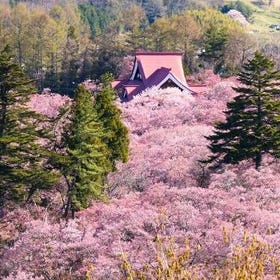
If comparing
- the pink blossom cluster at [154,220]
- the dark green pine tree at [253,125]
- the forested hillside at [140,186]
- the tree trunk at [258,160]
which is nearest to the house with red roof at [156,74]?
the forested hillside at [140,186]

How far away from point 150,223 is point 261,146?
6878mm

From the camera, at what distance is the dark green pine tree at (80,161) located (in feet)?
67.6

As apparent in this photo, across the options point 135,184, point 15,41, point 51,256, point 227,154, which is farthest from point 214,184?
point 15,41

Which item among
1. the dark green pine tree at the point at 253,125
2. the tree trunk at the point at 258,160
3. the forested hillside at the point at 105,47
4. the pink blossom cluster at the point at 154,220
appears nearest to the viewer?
the pink blossom cluster at the point at 154,220

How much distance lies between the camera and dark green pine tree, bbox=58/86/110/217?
67.6 ft

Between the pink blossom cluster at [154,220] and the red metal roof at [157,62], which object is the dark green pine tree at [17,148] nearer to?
the pink blossom cluster at [154,220]

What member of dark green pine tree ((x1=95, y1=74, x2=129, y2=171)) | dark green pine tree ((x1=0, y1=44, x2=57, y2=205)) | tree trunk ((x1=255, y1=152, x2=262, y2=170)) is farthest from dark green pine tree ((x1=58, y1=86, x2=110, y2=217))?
tree trunk ((x1=255, y1=152, x2=262, y2=170))

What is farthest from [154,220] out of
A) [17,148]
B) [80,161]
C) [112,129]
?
[112,129]

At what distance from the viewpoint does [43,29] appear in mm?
62281

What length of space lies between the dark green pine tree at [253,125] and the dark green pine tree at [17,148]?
6675 mm

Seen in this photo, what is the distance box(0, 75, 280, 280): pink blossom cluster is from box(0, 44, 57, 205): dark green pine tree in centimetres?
101

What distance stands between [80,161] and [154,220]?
4822 millimetres

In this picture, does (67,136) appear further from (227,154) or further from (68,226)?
(227,154)

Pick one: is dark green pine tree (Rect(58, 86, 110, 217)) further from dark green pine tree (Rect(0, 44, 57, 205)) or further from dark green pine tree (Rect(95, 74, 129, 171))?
dark green pine tree (Rect(95, 74, 129, 171))
